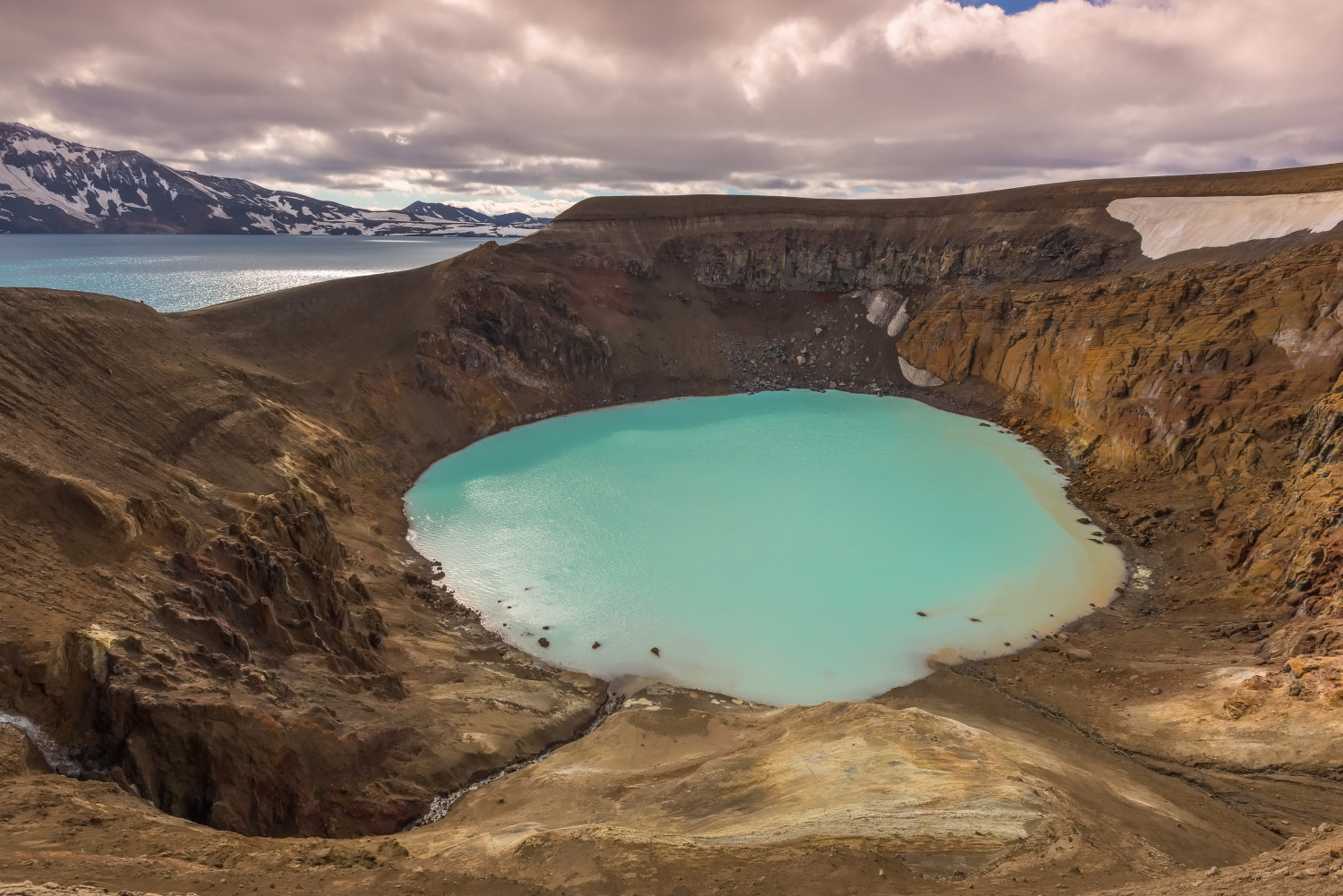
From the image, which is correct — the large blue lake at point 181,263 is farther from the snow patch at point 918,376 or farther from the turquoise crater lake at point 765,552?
the snow patch at point 918,376

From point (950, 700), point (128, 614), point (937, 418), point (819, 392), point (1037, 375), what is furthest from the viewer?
point (819, 392)

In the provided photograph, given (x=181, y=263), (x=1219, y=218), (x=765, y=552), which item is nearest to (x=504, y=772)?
(x=765, y=552)

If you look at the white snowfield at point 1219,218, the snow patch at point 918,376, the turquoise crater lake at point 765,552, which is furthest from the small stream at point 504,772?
the white snowfield at point 1219,218

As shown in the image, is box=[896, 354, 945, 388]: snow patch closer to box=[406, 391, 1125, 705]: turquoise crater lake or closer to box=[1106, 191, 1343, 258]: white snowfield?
box=[406, 391, 1125, 705]: turquoise crater lake

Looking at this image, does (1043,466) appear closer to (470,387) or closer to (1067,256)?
(1067,256)

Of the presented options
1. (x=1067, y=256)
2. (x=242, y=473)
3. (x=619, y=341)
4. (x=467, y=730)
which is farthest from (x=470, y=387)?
(x=1067, y=256)
